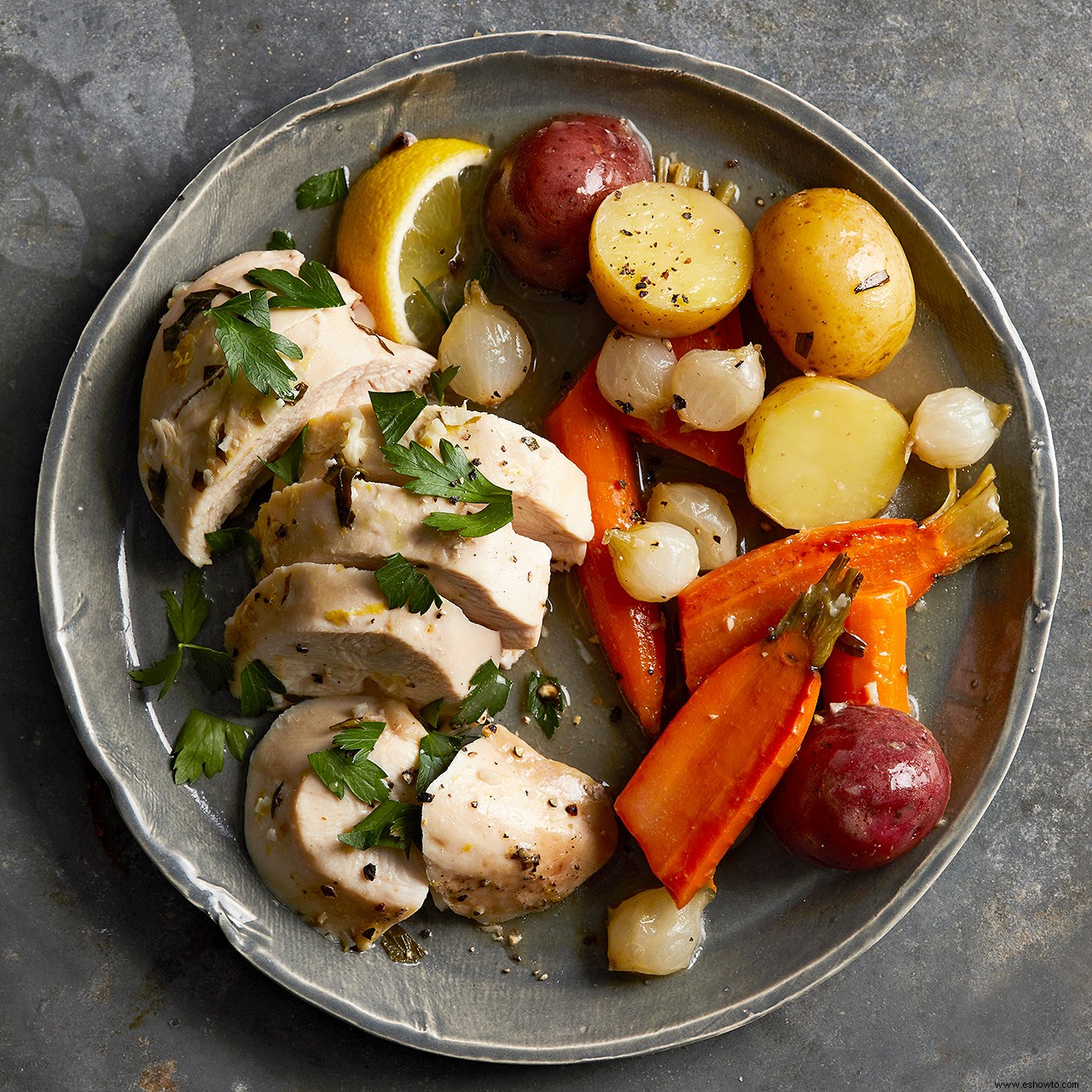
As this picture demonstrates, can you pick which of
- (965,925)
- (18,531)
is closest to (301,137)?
(18,531)

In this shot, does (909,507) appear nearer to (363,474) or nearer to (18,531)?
(363,474)

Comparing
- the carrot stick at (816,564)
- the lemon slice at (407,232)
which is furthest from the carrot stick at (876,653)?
the lemon slice at (407,232)

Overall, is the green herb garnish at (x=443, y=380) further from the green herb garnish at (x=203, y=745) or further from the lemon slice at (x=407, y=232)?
the green herb garnish at (x=203, y=745)

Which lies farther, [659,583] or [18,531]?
[18,531]

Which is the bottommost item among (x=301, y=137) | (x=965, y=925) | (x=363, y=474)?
(x=965, y=925)

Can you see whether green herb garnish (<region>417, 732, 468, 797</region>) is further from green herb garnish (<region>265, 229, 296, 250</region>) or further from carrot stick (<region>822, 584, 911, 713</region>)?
green herb garnish (<region>265, 229, 296, 250</region>)

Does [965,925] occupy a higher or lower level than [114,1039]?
higher

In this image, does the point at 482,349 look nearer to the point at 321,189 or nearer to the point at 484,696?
the point at 321,189

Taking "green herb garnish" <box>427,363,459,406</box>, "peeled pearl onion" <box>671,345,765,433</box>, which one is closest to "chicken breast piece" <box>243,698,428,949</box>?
"green herb garnish" <box>427,363,459,406</box>
